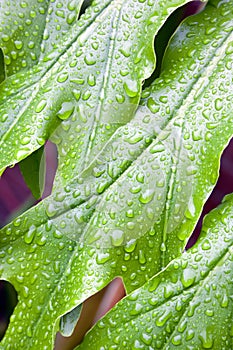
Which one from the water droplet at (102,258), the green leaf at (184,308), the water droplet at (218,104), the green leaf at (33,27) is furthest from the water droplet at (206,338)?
the green leaf at (33,27)

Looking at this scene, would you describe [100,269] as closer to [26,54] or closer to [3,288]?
[26,54]

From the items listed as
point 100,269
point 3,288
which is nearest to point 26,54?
point 100,269

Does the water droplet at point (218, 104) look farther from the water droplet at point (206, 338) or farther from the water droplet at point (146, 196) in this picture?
the water droplet at point (206, 338)

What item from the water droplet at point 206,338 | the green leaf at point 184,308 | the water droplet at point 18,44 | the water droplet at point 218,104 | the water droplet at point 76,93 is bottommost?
the water droplet at point 206,338

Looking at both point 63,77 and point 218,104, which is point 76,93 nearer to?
point 63,77

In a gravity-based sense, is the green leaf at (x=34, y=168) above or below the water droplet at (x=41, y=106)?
below

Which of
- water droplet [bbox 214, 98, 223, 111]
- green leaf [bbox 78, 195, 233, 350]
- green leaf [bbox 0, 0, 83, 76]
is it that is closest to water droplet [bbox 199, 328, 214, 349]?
green leaf [bbox 78, 195, 233, 350]

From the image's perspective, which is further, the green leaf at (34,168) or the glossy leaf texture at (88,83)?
the green leaf at (34,168)
